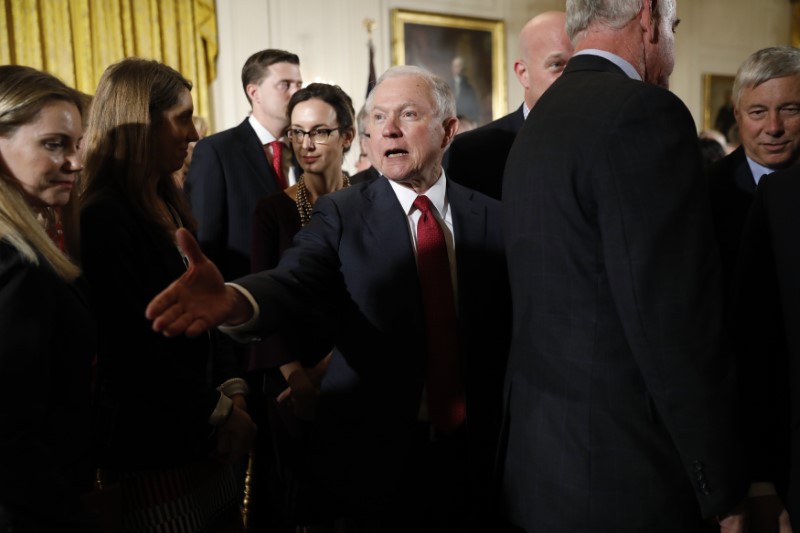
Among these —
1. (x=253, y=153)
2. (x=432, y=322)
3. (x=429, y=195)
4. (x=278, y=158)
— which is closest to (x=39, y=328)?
(x=432, y=322)

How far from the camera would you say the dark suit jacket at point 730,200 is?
251 centimetres

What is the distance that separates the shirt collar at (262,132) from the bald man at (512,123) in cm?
133

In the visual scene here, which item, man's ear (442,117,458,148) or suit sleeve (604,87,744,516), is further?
man's ear (442,117,458,148)

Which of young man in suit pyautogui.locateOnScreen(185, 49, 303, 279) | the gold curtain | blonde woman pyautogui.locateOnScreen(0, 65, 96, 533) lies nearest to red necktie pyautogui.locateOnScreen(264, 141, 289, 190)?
young man in suit pyautogui.locateOnScreen(185, 49, 303, 279)

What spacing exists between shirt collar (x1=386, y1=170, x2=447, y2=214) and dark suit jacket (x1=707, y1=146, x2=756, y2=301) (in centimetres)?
109

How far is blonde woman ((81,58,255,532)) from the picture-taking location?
1.83m

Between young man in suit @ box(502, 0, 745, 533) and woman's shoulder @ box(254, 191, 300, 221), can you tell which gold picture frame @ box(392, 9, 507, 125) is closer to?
woman's shoulder @ box(254, 191, 300, 221)

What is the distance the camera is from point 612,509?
61.7 inches

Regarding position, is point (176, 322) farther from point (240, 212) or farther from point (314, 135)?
point (240, 212)

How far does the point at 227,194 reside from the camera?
3324 mm

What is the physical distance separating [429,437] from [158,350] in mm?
777

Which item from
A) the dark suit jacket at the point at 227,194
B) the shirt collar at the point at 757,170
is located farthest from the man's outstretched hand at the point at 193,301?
the shirt collar at the point at 757,170

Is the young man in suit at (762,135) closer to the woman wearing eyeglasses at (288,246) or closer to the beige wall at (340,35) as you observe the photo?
the woman wearing eyeglasses at (288,246)

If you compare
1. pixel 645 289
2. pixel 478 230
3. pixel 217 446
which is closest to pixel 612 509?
pixel 645 289
